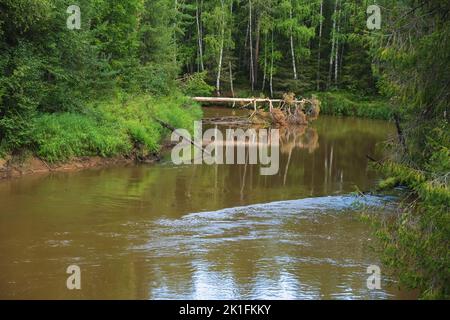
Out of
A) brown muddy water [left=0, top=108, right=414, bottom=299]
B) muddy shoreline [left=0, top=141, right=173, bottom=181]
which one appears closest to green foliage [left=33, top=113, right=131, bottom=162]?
muddy shoreline [left=0, top=141, right=173, bottom=181]

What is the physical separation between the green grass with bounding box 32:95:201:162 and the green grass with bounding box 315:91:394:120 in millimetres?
22502

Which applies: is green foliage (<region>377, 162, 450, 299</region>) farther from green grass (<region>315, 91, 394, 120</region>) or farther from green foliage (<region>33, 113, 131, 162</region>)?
green grass (<region>315, 91, 394, 120</region>)

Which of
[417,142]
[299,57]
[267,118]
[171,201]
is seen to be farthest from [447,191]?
[299,57]

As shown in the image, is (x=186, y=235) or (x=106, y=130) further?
(x=106, y=130)

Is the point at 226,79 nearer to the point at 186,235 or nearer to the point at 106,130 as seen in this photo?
the point at 106,130

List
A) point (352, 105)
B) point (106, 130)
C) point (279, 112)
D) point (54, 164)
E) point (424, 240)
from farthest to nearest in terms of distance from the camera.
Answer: point (352, 105)
point (279, 112)
point (106, 130)
point (54, 164)
point (424, 240)

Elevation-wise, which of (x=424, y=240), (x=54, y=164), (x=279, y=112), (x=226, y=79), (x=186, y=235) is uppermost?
(x=226, y=79)

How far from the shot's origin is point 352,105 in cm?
4353

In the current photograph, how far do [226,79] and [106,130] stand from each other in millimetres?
31431

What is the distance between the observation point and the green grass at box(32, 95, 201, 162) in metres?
16.4

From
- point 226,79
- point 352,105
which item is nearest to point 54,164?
point 352,105

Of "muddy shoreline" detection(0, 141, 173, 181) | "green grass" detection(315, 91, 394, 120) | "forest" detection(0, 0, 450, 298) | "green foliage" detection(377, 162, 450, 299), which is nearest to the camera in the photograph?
"green foliage" detection(377, 162, 450, 299)

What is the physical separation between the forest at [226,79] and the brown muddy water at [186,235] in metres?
1.22

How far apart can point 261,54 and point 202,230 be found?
137 ft
